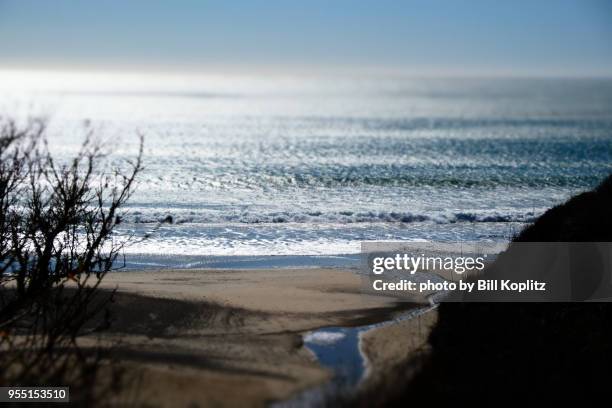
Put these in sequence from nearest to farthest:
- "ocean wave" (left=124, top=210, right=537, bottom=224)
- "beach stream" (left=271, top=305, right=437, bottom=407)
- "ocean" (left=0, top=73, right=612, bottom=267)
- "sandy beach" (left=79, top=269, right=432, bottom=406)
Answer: "beach stream" (left=271, top=305, right=437, bottom=407) → "sandy beach" (left=79, top=269, right=432, bottom=406) → "ocean" (left=0, top=73, right=612, bottom=267) → "ocean wave" (left=124, top=210, right=537, bottom=224)

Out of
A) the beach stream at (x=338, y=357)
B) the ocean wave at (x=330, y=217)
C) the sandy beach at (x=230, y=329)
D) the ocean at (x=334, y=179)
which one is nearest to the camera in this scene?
the beach stream at (x=338, y=357)

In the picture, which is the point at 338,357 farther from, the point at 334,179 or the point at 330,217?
the point at 334,179

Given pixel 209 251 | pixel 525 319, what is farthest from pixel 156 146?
pixel 525 319

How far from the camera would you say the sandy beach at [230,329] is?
8872mm

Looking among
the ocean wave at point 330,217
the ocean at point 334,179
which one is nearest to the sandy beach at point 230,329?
the ocean at point 334,179

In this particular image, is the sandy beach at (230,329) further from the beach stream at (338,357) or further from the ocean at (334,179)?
the ocean at (334,179)

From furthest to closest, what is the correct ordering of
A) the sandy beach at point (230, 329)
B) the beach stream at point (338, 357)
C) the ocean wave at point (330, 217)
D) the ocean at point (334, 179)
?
the ocean wave at point (330, 217), the ocean at point (334, 179), the sandy beach at point (230, 329), the beach stream at point (338, 357)

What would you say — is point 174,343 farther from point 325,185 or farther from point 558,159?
point 558,159

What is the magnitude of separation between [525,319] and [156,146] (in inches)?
1813

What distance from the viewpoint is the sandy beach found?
887cm

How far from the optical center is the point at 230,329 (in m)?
11.8

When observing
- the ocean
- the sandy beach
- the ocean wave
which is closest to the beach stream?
the sandy beach

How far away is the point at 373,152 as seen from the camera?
170 feet

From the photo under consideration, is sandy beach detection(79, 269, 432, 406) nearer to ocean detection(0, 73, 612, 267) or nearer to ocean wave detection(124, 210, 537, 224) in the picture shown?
ocean detection(0, 73, 612, 267)
